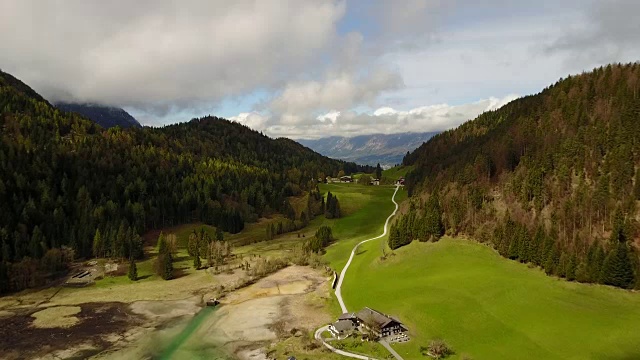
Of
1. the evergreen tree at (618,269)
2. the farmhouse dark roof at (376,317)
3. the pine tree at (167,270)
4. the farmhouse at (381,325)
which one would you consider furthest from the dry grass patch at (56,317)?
the evergreen tree at (618,269)

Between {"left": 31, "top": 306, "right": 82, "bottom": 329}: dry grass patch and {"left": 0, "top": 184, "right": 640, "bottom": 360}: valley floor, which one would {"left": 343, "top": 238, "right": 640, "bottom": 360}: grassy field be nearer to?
{"left": 0, "top": 184, "right": 640, "bottom": 360}: valley floor

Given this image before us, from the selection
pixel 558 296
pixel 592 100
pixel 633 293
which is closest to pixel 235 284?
pixel 558 296

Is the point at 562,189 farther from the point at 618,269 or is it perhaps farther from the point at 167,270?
the point at 167,270

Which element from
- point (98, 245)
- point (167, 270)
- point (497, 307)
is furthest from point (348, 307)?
point (98, 245)

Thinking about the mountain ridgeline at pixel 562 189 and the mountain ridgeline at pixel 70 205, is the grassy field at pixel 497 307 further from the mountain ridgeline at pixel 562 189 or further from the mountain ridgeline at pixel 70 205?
the mountain ridgeline at pixel 70 205

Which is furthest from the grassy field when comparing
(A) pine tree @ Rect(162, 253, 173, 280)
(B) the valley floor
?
(A) pine tree @ Rect(162, 253, 173, 280)

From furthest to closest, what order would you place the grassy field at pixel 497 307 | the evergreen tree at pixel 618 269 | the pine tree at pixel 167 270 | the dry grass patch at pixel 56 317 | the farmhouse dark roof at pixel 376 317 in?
1. the pine tree at pixel 167 270
2. the dry grass patch at pixel 56 317
3. the evergreen tree at pixel 618 269
4. the farmhouse dark roof at pixel 376 317
5. the grassy field at pixel 497 307
